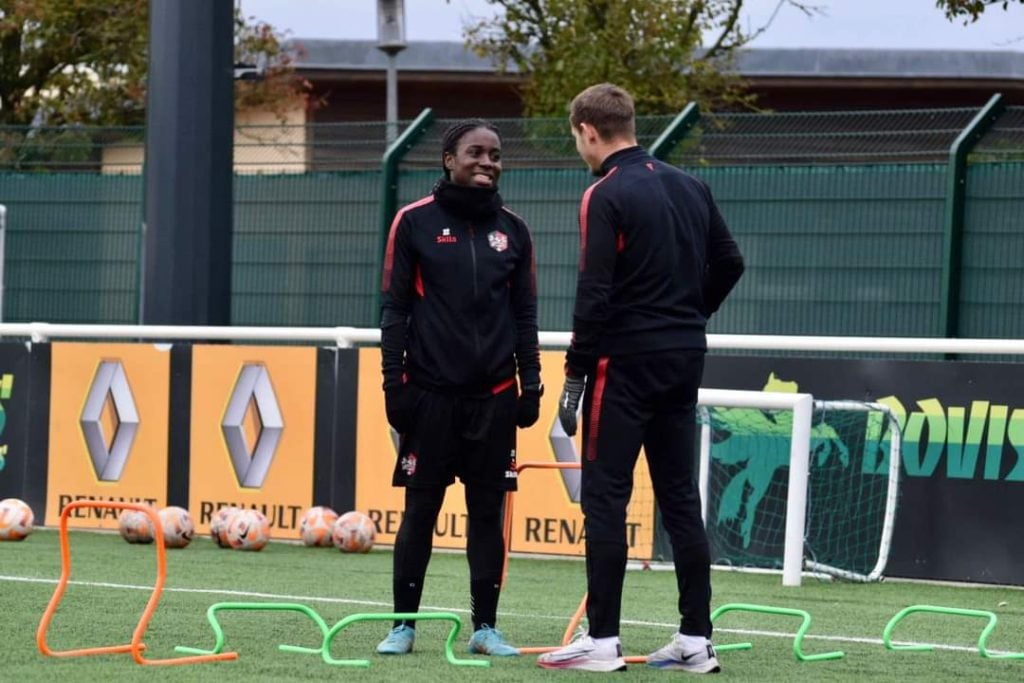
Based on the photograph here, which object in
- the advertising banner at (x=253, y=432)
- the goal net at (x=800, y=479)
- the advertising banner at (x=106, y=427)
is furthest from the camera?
the advertising banner at (x=106, y=427)

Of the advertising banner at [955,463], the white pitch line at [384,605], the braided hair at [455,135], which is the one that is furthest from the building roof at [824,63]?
the braided hair at [455,135]

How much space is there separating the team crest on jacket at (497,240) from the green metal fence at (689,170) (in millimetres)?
5961

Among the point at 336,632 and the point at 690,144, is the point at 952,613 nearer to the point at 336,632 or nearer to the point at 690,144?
the point at 336,632

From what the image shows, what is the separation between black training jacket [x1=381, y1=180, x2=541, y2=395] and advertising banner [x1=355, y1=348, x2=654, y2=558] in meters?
4.22

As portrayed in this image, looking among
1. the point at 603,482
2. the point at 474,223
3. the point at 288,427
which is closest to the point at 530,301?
the point at 474,223

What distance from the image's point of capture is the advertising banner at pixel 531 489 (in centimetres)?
1133

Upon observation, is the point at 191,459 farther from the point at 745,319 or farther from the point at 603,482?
the point at 603,482

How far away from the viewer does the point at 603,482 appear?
22.0ft

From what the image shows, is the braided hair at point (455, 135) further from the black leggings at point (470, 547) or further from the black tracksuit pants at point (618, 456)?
the black leggings at point (470, 547)

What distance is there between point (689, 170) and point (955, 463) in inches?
145

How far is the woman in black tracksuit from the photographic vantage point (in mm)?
7000

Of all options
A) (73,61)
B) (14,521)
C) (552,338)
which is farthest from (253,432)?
(73,61)

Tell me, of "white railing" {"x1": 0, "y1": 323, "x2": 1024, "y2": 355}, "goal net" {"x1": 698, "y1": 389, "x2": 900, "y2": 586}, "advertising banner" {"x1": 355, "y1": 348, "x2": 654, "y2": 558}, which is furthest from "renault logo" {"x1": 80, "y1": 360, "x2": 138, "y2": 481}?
"goal net" {"x1": 698, "y1": 389, "x2": 900, "y2": 586}

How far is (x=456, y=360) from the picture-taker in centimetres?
699
